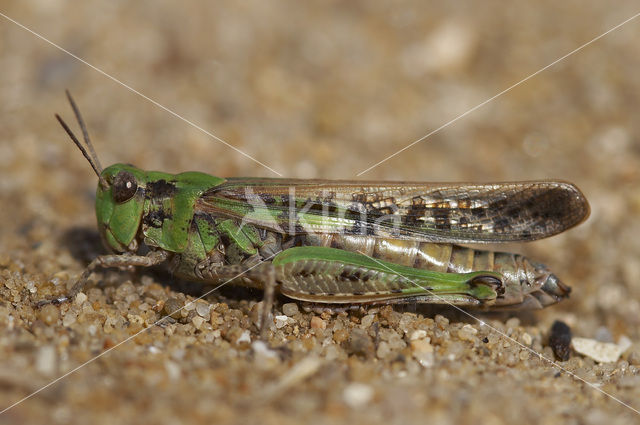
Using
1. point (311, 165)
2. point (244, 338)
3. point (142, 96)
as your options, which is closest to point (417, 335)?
point (244, 338)

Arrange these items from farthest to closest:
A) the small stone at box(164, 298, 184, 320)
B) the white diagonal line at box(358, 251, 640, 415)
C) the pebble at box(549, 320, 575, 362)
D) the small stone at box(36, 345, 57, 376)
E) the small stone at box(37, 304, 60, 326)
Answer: the pebble at box(549, 320, 575, 362), the small stone at box(164, 298, 184, 320), the small stone at box(37, 304, 60, 326), the white diagonal line at box(358, 251, 640, 415), the small stone at box(36, 345, 57, 376)

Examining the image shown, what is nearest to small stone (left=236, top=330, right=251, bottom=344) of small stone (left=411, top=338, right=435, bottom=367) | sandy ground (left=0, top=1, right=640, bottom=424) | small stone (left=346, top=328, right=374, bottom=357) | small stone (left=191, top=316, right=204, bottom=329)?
sandy ground (left=0, top=1, right=640, bottom=424)

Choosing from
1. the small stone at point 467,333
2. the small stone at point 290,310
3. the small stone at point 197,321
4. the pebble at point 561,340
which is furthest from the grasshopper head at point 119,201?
the pebble at point 561,340

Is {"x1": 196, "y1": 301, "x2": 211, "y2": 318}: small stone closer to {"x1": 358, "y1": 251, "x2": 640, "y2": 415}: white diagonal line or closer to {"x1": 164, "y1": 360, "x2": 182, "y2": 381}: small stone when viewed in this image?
{"x1": 164, "y1": 360, "x2": 182, "y2": 381}: small stone

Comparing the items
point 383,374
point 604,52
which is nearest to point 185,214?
point 383,374

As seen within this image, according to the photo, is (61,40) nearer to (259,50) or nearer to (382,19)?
(259,50)
